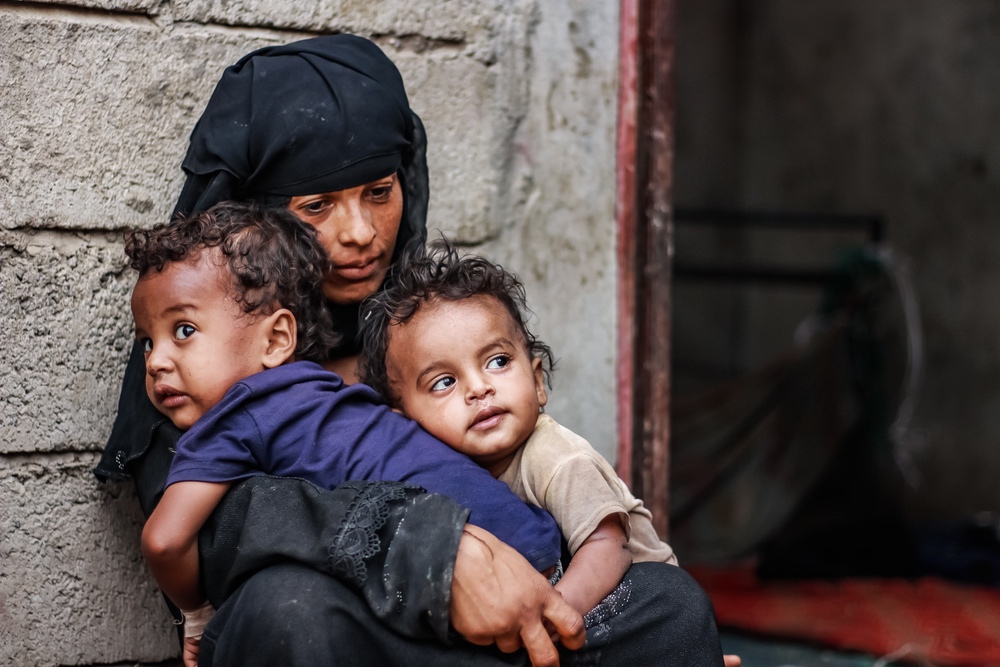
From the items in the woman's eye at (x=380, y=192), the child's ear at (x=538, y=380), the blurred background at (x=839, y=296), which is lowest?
the blurred background at (x=839, y=296)

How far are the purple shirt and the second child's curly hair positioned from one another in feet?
0.52

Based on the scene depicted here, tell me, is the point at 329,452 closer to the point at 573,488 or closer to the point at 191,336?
the point at 191,336

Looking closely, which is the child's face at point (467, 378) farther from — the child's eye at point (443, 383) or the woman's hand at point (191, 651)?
the woman's hand at point (191, 651)

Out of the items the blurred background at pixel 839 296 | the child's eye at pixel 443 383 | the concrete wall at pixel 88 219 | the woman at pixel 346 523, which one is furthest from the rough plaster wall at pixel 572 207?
the blurred background at pixel 839 296

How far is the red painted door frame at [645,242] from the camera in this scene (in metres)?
3.09

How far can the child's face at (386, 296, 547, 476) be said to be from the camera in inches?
80.1

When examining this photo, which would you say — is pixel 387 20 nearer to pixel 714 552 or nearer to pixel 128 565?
pixel 128 565

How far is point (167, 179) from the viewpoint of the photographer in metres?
2.56

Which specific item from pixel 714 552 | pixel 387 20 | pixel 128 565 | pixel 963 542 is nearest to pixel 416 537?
pixel 128 565

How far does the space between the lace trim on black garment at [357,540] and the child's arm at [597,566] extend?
1.12 feet

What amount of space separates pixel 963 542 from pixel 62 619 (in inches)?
177

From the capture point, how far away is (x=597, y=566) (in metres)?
1.94

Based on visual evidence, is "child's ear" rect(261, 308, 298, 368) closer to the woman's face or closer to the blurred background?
the woman's face

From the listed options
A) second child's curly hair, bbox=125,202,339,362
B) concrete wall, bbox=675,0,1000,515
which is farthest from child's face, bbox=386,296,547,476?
concrete wall, bbox=675,0,1000,515
